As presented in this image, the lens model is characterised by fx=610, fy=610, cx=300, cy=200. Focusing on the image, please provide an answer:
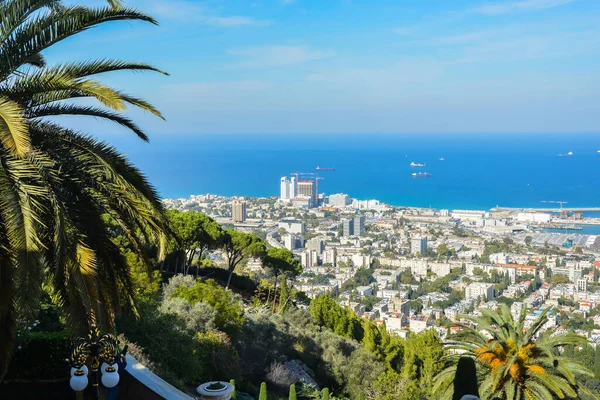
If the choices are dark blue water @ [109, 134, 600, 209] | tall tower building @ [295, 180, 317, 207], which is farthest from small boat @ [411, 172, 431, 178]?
tall tower building @ [295, 180, 317, 207]

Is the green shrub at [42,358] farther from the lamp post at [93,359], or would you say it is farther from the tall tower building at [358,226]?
the tall tower building at [358,226]

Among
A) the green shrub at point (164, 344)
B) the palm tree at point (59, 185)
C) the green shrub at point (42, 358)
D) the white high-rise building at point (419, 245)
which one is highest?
the palm tree at point (59, 185)

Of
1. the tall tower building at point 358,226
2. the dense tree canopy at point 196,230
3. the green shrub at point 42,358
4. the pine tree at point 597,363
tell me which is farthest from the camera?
the tall tower building at point 358,226

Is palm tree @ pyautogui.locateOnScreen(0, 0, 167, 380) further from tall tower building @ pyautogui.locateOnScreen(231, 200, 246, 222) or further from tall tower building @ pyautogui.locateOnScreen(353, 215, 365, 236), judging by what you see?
tall tower building @ pyautogui.locateOnScreen(353, 215, 365, 236)

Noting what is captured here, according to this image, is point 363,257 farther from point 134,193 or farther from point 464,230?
point 134,193

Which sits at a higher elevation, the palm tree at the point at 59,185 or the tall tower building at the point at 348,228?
the palm tree at the point at 59,185

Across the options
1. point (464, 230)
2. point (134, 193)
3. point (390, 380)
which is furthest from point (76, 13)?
point (464, 230)

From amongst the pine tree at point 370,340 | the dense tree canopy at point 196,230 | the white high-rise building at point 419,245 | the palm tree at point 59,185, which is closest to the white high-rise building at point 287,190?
the white high-rise building at point 419,245
